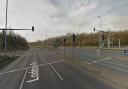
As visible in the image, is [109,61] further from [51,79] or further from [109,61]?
[51,79]

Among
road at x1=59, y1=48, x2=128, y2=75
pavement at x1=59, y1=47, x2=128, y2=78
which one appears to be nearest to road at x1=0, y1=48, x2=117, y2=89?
pavement at x1=59, y1=47, x2=128, y2=78

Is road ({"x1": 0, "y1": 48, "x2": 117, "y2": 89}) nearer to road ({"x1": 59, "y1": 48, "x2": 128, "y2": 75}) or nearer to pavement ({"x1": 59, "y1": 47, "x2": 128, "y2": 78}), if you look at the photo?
pavement ({"x1": 59, "y1": 47, "x2": 128, "y2": 78})

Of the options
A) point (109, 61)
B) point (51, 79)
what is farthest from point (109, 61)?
point (51, 79)

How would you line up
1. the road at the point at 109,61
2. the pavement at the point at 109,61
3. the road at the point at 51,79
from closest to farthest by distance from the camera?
the road at the point at 51,79 → the pavement at the point at 109,61 → the road at the point at 109,61

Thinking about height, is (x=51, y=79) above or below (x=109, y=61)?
below

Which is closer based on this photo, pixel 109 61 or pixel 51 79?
pixel 51 79

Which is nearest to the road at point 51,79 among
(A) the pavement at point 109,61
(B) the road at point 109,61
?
(A) the pavement at point 109,61

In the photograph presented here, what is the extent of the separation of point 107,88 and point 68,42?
170 m

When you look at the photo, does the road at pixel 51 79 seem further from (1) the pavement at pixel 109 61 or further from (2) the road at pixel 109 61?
(2) the road at pixel 109 61

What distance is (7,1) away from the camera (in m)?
51.5

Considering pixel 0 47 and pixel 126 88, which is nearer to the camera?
pixel 126 88

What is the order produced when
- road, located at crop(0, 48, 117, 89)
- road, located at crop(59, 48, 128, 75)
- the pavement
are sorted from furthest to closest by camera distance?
road, located at crop(59, 48, 128, 75), the pavement, road, located at crop(0, 48, 117, 89)

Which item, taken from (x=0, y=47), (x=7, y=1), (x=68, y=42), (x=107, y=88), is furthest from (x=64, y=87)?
(x=68, y=42)

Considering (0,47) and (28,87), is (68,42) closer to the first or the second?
(0,47)
